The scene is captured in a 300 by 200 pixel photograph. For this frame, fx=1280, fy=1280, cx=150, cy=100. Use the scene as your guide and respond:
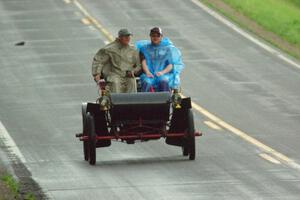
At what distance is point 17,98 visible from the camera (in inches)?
1094

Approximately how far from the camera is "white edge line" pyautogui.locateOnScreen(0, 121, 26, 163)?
19.5 meters

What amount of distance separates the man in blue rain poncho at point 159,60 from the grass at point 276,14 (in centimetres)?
1708

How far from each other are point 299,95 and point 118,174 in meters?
11.8

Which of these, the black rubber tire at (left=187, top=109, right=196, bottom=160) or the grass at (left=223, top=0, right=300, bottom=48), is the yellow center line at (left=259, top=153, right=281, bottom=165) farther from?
the grass at (left=223, top=0, right=300, bottom=48)

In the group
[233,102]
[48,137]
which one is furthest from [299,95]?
[48,137]

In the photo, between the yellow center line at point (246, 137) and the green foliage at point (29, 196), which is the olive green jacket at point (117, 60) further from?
the green foliage at point (29, 196)

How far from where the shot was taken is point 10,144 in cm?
2103

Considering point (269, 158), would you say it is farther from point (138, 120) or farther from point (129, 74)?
point (129, 74)

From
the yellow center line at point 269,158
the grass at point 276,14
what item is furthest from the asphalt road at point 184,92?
the grass at point 276,14

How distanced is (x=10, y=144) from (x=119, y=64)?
106 inches

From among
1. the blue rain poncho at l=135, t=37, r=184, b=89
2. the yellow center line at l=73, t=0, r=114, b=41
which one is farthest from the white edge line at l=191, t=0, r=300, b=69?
the blue rain poncho at l=135, t=37, r=184, b=89

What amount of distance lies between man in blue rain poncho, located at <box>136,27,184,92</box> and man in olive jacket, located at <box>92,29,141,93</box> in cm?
17

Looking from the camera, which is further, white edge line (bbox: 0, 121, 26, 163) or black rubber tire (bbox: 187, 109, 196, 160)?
white edge line (bbox: 0, 121, 26, 163)

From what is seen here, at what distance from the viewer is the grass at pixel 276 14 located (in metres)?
37.9
